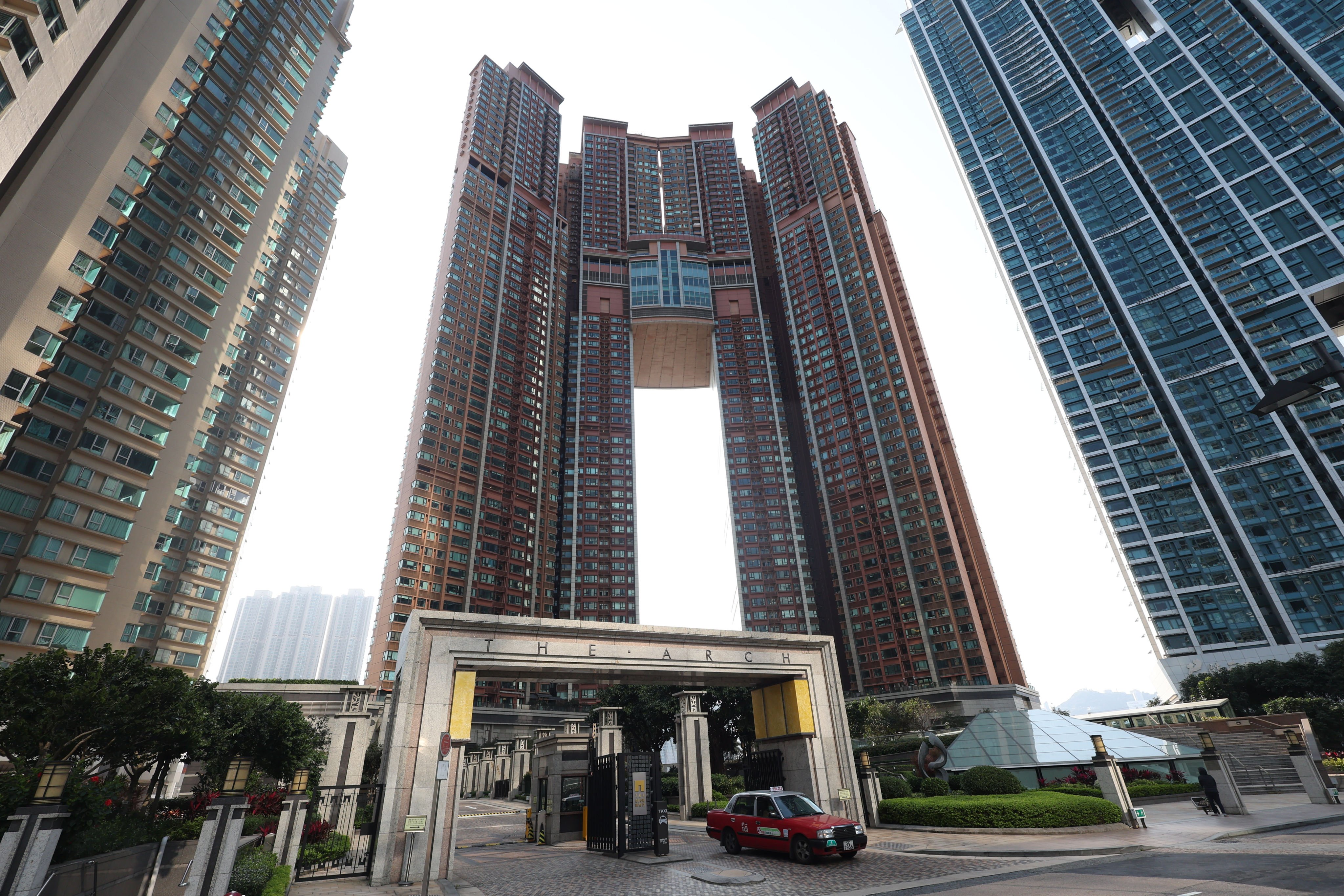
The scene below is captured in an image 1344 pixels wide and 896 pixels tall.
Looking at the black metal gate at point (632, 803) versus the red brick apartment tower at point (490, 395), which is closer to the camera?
the black metal gate at point (632, 803)

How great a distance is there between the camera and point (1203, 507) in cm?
8650

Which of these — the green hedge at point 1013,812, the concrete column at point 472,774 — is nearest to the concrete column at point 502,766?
the concrete column at point 472,774

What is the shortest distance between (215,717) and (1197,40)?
163907 mm

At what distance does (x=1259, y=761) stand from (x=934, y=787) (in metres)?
23.0

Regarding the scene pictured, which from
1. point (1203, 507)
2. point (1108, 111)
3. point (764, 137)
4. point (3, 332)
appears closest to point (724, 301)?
point (764, 137)

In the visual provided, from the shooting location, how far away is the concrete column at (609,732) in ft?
92.7

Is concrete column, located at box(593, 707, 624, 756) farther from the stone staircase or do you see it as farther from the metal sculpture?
the stone staircase

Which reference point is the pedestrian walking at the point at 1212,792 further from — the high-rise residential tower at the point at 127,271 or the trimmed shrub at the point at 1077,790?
the high-rise residential tower at the point at 127,271

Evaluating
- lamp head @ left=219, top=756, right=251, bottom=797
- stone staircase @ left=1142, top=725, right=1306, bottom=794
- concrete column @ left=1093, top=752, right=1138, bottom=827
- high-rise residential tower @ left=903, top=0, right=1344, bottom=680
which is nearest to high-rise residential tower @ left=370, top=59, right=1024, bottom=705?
high-rise residential tower @ left=903, top=0, right=1344, bottom=680

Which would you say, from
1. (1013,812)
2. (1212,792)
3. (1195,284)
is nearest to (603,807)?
(1013,812)

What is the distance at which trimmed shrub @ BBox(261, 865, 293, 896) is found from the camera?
12.5m

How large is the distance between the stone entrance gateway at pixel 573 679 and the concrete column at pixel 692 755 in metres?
6.67

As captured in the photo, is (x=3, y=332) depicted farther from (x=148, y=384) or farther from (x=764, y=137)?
(x=764, y=137)

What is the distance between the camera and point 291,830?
1647 cm
